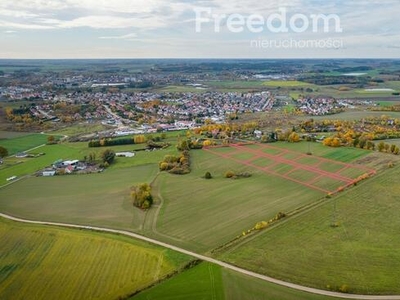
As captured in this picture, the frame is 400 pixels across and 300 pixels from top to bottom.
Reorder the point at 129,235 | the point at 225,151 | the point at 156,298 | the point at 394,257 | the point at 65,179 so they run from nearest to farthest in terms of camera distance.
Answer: the point at 156,298 < the point at 394,257 < the point at 129,235 < the point at 65,179 < the point at 225,151

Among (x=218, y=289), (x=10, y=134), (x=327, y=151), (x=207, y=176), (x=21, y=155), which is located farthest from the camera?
(x=10, y=134)

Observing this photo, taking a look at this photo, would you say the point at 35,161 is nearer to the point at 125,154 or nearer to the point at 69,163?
the point at 69,163

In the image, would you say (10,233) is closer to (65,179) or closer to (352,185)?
(65,179)

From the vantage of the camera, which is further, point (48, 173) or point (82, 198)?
point (48, 173)

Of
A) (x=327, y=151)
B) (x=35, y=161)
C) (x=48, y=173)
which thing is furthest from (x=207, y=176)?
(x=35, y=161)

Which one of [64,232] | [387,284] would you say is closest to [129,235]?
[64,232]

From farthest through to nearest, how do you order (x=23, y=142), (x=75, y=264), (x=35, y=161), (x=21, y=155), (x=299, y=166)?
(x=23, y=142), (x=21, y=155), (x=35, y=161), (x=299, y=166), (x=75, y=264)

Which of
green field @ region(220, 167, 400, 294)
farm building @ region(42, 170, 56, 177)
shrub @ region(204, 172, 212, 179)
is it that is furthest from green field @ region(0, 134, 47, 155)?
green field @ region(220, 167, 400, 294)
